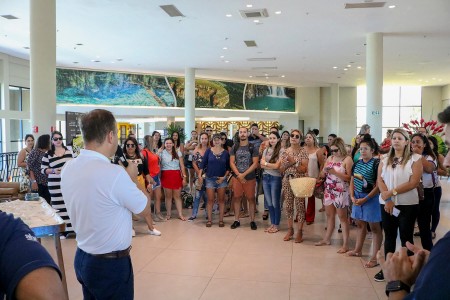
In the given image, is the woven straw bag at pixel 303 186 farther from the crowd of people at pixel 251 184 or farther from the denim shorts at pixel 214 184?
the denim shorts at pixel 214 184

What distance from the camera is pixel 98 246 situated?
2250 mm

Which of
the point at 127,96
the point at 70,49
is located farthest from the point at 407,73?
the point at 70,49

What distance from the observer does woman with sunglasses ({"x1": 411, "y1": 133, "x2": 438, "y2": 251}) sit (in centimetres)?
458

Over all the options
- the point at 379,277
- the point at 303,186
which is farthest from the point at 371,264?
the point at 303,186

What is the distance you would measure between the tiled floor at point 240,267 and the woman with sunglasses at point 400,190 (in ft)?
1.92

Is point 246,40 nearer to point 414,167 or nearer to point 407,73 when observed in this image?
point 414,167

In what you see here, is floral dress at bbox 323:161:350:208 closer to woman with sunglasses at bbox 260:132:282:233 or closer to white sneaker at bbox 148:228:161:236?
woman with sunglasses at bbox 260:132:282:233

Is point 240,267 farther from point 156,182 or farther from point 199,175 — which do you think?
point 156,182

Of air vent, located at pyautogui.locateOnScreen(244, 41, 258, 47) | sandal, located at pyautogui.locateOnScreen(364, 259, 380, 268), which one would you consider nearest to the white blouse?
sandal, located at pyautogui.locateOnScreen(364, 259, 380, 268)

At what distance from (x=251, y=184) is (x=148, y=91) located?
15907mm

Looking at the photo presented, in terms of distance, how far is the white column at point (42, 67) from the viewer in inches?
298

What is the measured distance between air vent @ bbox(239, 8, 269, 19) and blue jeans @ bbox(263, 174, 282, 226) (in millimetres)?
5452

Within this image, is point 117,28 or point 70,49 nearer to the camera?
point 117,28

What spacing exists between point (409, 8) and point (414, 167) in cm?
754
